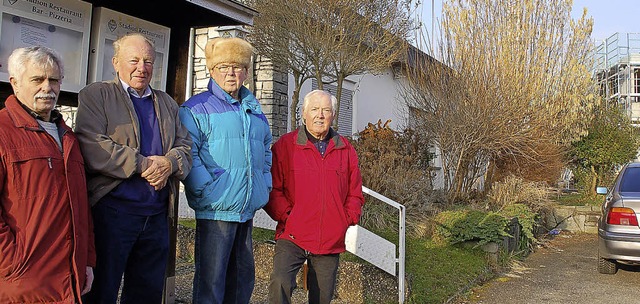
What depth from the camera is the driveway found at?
20.0 feet

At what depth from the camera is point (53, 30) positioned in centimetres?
356

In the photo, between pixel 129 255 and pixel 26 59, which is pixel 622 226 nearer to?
pixel 129 255

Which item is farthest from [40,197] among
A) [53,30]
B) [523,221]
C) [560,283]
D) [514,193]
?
Answer: [514,193]

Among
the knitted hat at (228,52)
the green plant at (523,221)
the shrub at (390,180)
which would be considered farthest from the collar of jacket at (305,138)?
the green plant at (523,221)

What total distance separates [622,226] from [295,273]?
4547mm

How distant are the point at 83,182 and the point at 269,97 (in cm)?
665

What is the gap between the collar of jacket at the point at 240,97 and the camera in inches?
129

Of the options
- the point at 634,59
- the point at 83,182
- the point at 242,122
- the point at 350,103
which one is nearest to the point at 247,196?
the point at 242,122

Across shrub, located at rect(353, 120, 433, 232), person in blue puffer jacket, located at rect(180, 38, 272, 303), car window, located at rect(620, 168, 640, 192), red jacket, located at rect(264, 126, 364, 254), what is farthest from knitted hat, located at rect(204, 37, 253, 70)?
car window, located at rect(620, 168, 640, 192)

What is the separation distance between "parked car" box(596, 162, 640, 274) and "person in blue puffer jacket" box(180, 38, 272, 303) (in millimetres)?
4826

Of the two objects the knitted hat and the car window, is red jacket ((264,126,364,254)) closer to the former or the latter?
the knitted hat

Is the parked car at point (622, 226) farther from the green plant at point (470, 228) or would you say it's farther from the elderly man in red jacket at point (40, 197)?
the elderly man in red jacket at point (40, 197)

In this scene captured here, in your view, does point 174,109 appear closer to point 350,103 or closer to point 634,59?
point 350,103

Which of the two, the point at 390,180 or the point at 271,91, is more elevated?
the point at 271,91
